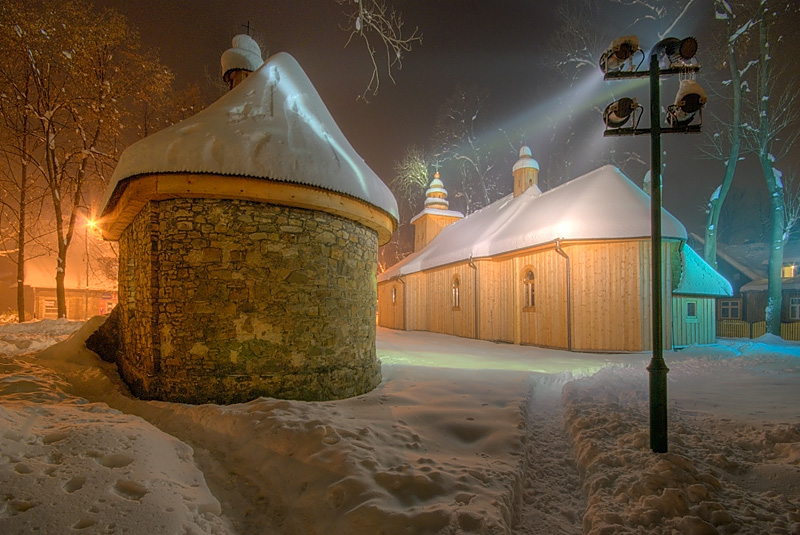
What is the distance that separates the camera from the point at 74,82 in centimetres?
1542

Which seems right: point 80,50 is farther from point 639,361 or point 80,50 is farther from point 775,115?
point 775,115

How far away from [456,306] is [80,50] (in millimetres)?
18483

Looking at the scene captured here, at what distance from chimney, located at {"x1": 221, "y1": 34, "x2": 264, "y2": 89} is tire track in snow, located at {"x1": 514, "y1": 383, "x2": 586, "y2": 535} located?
9.97 meters

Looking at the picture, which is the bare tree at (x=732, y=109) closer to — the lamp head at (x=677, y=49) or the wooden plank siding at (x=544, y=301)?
the wooden plank siding at (x=544, y=301)

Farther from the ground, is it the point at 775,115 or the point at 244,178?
the point at 775,115

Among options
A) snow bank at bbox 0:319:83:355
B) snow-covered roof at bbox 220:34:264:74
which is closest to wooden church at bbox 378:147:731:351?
snow-covered roof at bbox 220:34:264:74

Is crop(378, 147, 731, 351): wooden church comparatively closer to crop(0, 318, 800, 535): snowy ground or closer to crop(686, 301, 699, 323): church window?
crop(686, 301, 699, 323): church window

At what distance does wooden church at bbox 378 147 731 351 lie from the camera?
1205cm

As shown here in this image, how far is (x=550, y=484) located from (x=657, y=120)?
414 cm

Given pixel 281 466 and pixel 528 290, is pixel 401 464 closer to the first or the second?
pixel 281 466

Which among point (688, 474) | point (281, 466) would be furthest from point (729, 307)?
point (281, 466)

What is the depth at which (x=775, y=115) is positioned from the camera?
16438mm

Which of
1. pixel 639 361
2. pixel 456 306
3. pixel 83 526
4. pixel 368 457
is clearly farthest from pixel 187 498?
pixel 456 306

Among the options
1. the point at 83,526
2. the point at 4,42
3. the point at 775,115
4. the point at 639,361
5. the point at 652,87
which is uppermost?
the point at 4,42
